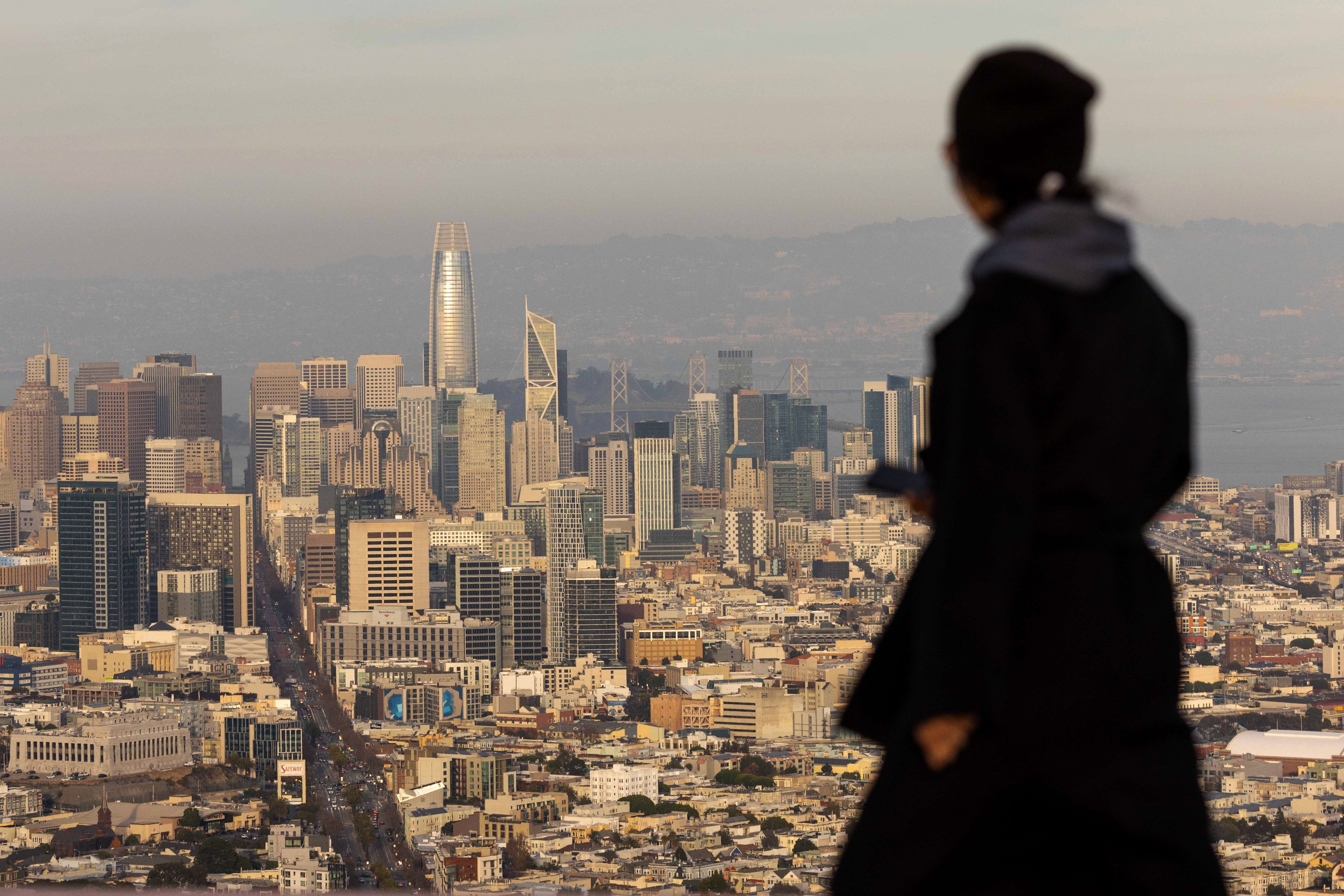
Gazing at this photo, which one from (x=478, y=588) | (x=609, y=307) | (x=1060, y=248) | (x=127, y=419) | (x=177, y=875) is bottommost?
(x=177, y=875)

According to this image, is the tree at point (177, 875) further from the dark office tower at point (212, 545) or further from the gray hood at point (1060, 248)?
the dark office tower at point (212, 545)

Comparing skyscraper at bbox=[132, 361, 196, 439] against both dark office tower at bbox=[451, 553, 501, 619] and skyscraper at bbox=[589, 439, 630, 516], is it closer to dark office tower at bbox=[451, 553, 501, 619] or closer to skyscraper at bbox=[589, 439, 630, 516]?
skyscraper at bbox=[589, 439, 630, 516]

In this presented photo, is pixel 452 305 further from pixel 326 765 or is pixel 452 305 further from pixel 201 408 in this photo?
pixel 326 765

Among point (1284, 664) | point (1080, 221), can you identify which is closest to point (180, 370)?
point (1284, 664)

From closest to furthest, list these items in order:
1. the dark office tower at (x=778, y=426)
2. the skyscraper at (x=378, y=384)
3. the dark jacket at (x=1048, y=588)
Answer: the dark jacket at (x=1048, y=588) < the dark office tower at (x=778, y=426) < the skyscraper at (x=378, y=384)

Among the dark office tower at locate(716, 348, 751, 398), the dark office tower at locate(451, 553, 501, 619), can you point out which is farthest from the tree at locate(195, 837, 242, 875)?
the dark office tower at locate(716, 348, 751, 398)

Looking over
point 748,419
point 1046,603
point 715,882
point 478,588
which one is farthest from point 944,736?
point 748,419

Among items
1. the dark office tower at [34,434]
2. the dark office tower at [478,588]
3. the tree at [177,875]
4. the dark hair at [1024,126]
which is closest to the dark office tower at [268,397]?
the dark office tower at [34,434]
